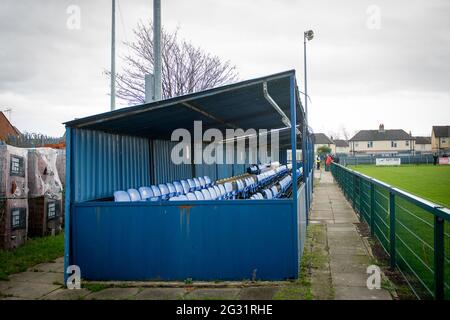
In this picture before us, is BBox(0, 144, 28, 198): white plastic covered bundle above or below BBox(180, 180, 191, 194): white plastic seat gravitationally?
above

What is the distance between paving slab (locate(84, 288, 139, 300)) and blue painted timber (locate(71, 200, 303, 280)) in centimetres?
37

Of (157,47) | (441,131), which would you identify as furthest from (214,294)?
(441,131)

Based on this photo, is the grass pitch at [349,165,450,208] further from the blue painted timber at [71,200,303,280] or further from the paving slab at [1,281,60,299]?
the paving slab at [1,281,60,299]

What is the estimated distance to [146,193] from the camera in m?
7.70

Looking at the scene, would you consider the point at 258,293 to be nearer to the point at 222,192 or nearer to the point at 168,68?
the point at 222,192

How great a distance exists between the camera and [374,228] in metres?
7.66

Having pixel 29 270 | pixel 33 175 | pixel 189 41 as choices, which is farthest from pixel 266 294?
pixel 189 41

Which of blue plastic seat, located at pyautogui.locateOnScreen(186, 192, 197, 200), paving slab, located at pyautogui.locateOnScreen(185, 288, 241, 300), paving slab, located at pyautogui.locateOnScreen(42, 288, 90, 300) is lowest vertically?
paving slab, located at pyautogui.locateOnScreen(42, 288, 90, 300)

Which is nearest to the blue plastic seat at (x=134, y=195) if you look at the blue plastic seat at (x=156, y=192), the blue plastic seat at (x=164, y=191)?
the blue plastic seat at (x=156, y=192)

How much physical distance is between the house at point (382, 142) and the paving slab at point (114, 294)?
81.4m

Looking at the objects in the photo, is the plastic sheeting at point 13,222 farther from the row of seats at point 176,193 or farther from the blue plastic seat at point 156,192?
the blue plastic seat at point 156,192

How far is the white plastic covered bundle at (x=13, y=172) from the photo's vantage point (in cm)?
741

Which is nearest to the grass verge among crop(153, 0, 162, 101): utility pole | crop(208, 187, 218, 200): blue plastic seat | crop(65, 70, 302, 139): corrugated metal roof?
crop(65, 70, 302, 139): corrugated metal roof

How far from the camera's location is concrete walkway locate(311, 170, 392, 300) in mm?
4599
